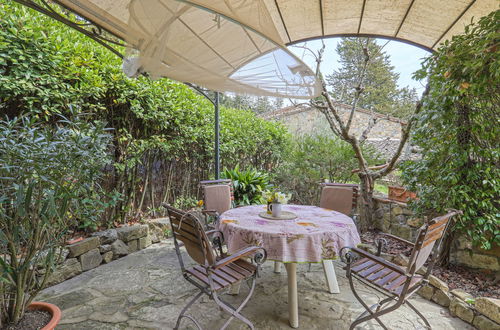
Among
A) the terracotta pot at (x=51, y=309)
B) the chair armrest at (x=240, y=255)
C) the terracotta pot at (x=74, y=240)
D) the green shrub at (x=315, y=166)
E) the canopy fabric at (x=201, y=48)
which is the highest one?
the canopy fabric at (x=201, y=48)

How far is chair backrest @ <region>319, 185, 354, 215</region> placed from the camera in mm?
3127

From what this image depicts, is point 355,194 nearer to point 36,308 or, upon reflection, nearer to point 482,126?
point 482,126

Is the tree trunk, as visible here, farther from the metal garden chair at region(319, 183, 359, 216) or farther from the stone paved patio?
the stone paved patio

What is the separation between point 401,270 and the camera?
1.67 m

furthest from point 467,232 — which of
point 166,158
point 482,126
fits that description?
point 166,158

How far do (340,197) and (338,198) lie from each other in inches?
1.2

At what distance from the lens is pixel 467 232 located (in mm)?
2355

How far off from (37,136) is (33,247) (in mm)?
678

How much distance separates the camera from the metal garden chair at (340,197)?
10.2ft

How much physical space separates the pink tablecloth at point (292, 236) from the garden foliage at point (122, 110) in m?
1.48

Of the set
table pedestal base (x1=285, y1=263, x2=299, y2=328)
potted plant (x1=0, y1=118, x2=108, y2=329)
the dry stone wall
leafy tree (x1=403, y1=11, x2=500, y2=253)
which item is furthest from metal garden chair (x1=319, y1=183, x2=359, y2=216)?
the dry stone wall

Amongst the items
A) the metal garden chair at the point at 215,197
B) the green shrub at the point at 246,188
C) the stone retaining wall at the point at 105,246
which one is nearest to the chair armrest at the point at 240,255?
the metal garden chair at the point at 215,197

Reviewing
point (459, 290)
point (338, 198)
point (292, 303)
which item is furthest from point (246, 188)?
point (459, 290)

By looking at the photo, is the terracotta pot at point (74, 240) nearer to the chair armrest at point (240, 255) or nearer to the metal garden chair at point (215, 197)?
the metal garden chair at point (215, 197)
